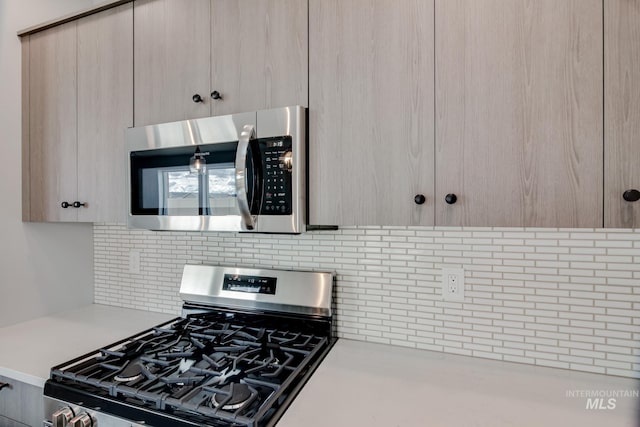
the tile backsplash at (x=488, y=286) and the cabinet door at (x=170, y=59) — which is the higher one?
the cabinet door at (x=170, y=59)

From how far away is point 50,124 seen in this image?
167 centimetres

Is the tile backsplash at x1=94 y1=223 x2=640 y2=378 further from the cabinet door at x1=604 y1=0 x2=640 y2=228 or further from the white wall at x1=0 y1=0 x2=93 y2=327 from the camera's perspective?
the white wall at x1=0 y1=0 x2=93 y2=327

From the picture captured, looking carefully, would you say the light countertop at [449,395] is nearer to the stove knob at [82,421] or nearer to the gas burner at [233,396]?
the gas burner at [233,396]

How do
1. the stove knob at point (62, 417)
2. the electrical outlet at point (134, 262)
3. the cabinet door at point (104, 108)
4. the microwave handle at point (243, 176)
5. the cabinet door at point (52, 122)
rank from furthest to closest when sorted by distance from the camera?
the electrical outlet at point (134, 262)
the cabinet door at point (52, 122)
the cabinet door at point (104, 108)
the microwave handle at point (243, 176)
the stove knob at point (62, 417)

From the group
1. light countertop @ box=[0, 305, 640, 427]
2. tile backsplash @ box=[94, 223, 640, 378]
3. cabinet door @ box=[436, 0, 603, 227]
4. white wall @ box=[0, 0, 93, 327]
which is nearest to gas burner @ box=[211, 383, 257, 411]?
light countertop @ box=[0, 305, 640, 427]

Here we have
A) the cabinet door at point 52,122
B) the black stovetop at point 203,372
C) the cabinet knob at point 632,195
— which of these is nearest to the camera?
the cabinet knob at point 632,195

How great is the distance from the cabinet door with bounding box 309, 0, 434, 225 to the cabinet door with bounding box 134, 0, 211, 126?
452 mm

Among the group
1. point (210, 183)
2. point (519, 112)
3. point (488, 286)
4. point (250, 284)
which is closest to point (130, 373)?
point (250, 284)

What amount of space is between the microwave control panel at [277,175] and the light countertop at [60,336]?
3.04 ft

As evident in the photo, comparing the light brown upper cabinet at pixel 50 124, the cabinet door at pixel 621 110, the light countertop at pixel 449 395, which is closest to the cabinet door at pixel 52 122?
the light brown upper cabinet at pixel 50 124

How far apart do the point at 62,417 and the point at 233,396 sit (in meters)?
0.53

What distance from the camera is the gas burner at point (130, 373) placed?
1060 mm

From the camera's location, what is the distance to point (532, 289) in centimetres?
119

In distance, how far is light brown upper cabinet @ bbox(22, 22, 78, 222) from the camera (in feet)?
5.30
